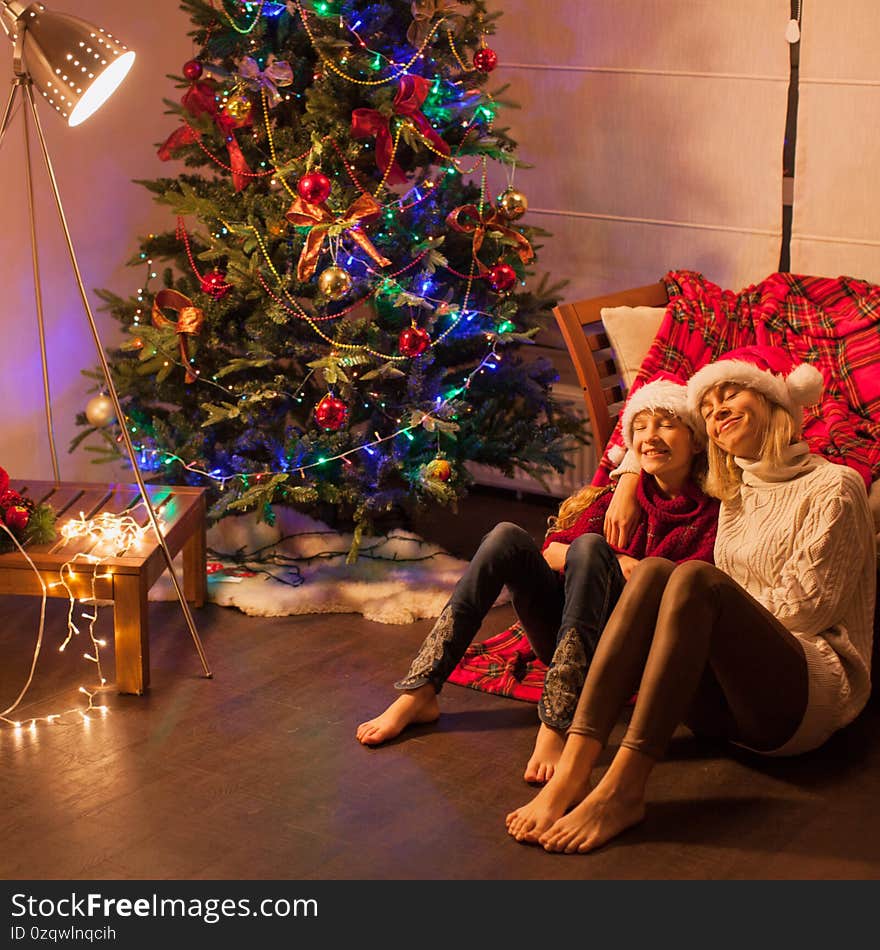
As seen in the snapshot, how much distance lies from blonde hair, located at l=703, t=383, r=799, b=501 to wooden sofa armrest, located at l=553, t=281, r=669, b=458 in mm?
847

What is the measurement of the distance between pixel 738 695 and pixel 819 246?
207cm

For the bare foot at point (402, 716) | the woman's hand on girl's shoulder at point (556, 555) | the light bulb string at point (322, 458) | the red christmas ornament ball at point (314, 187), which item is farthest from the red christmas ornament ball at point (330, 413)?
the bare foot at point (402, 716)

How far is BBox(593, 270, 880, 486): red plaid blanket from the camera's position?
3.52 m

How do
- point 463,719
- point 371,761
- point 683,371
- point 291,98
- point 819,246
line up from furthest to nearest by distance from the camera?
point 819,246 < point 291,98 < point 683,371 < point 463,719 < point 371,761

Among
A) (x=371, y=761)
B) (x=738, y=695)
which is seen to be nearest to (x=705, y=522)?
(x=738, y=695)

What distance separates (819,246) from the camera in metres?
4.21

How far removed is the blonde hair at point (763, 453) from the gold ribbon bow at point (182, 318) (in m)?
1.61

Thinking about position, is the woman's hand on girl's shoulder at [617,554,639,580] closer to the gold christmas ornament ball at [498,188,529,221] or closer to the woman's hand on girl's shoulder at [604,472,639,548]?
the woman's hand on girl's shoulder at [604,472,639,548]

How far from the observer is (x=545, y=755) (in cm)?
282

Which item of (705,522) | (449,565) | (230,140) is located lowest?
(449,565)

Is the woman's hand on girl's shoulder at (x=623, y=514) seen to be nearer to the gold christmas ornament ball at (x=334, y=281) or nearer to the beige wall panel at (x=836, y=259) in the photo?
the gold christmas ornament ball at (x=334, y=281)

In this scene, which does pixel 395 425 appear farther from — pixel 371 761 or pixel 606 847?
pixel 606 847

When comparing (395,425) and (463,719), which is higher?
(395,425)

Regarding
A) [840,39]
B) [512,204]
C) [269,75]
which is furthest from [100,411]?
[840,39]
